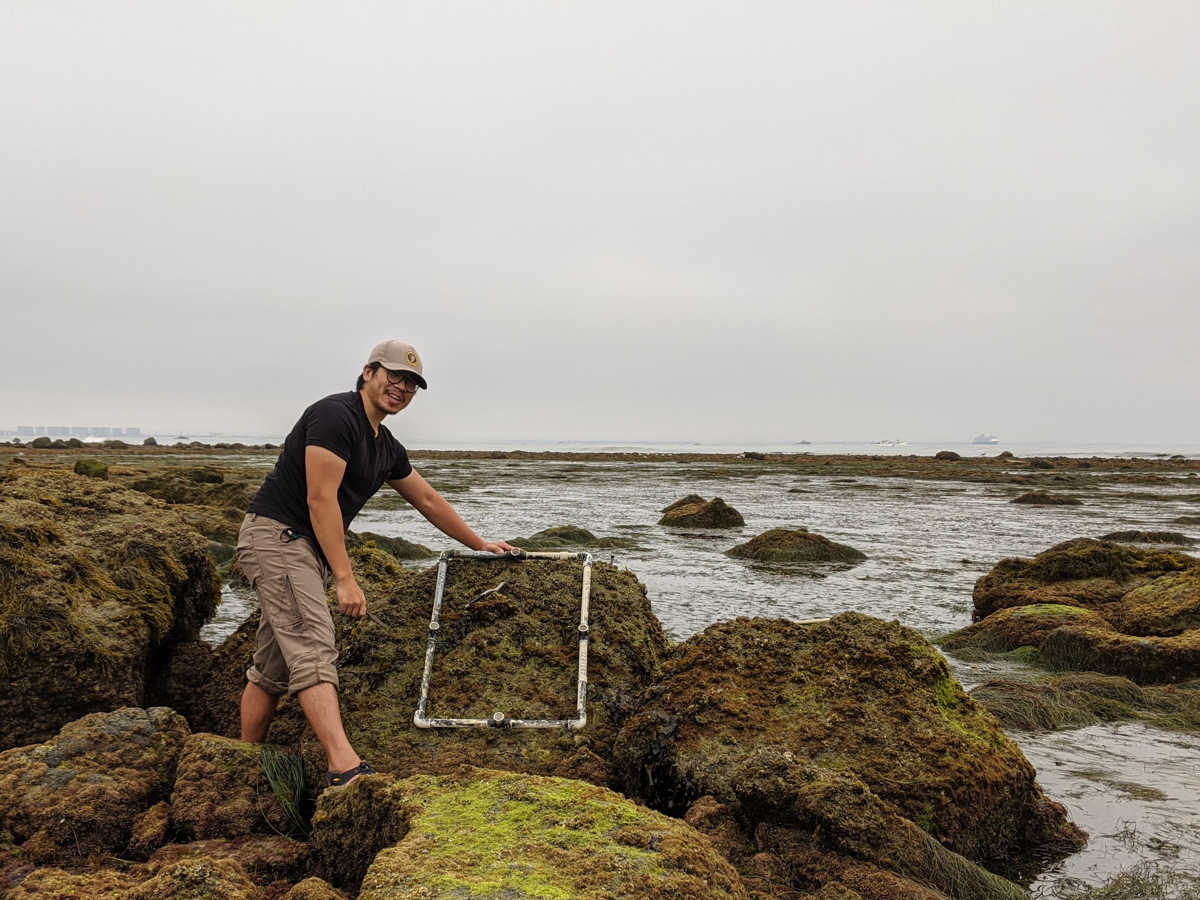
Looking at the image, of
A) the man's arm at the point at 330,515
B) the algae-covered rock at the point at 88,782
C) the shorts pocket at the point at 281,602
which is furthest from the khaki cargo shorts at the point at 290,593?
the algae-covered rock at the point at 88,782

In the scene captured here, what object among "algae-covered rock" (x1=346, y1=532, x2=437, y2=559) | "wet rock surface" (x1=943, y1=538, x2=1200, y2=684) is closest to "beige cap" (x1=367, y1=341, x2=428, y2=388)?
"wet rock surface" (x1=943, y1=538, x2=1200, y2=684)

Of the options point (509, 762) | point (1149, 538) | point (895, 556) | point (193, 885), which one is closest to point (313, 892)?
point (193, 885)

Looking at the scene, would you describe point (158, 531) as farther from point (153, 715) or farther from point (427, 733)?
point (427, 733)

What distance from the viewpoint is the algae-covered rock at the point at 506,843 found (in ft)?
8.13

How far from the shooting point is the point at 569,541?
16.5 m

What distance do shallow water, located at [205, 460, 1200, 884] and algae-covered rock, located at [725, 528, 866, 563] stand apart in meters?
0.48

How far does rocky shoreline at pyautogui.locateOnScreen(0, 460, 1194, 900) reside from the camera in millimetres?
2846

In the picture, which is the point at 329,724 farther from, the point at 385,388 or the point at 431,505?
the point at 385,388

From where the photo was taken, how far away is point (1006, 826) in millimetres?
4125

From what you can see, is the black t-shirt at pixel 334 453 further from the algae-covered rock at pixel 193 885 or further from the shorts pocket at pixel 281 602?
the algae-covered rock at pixel 193 885

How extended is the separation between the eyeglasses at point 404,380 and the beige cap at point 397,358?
0.10ft

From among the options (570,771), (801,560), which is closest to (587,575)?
(570,771)

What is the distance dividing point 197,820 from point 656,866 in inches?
86.8

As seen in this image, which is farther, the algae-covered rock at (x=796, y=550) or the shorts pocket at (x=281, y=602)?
the algae-covered rock at (x=796, y=550)
